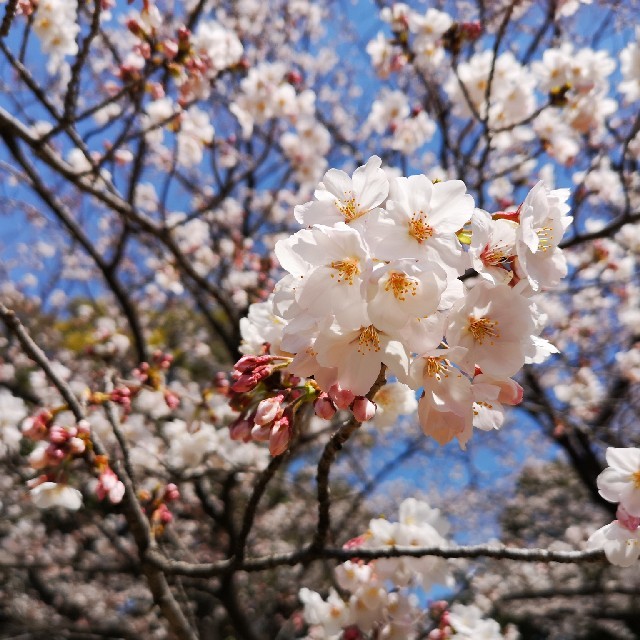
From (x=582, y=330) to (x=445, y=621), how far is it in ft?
14.5

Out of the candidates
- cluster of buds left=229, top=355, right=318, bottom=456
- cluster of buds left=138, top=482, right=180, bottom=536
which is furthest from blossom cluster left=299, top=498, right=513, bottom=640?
cluster of buds left=229, top=355, right=318, bottom=456

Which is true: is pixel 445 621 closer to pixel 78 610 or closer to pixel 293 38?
pixel 78 610

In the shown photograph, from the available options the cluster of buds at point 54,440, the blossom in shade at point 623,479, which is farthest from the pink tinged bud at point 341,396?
the cluster of buds at point 54,440

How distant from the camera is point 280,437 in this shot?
1.32 m

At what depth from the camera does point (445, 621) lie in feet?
7.57

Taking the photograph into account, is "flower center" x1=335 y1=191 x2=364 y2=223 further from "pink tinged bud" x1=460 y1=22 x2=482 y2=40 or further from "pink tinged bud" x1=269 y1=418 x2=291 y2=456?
"pink tinged bud" x1=460 y1=22 x2=482 y2=40

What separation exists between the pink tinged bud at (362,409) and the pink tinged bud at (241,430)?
431 mm

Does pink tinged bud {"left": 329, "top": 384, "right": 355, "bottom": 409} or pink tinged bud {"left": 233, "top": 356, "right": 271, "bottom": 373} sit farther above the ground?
pink tinged bud {"left": 233, "top": 356, "right": 271, "bottom": 373}

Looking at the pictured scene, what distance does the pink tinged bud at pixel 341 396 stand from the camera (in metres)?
1.14

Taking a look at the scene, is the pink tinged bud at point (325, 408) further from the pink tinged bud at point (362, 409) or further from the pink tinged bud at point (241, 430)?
the pink tinged bud at point (241, 430)

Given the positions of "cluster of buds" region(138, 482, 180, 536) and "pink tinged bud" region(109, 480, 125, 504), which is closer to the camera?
"pink tinged bud" region(109, 480, 125, 504)

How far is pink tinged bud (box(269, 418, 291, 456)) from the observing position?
4.28 ft

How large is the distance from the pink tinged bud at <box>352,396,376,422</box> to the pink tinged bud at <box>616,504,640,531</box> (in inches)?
28.5

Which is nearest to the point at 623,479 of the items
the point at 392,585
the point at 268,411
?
the point at 268,411
